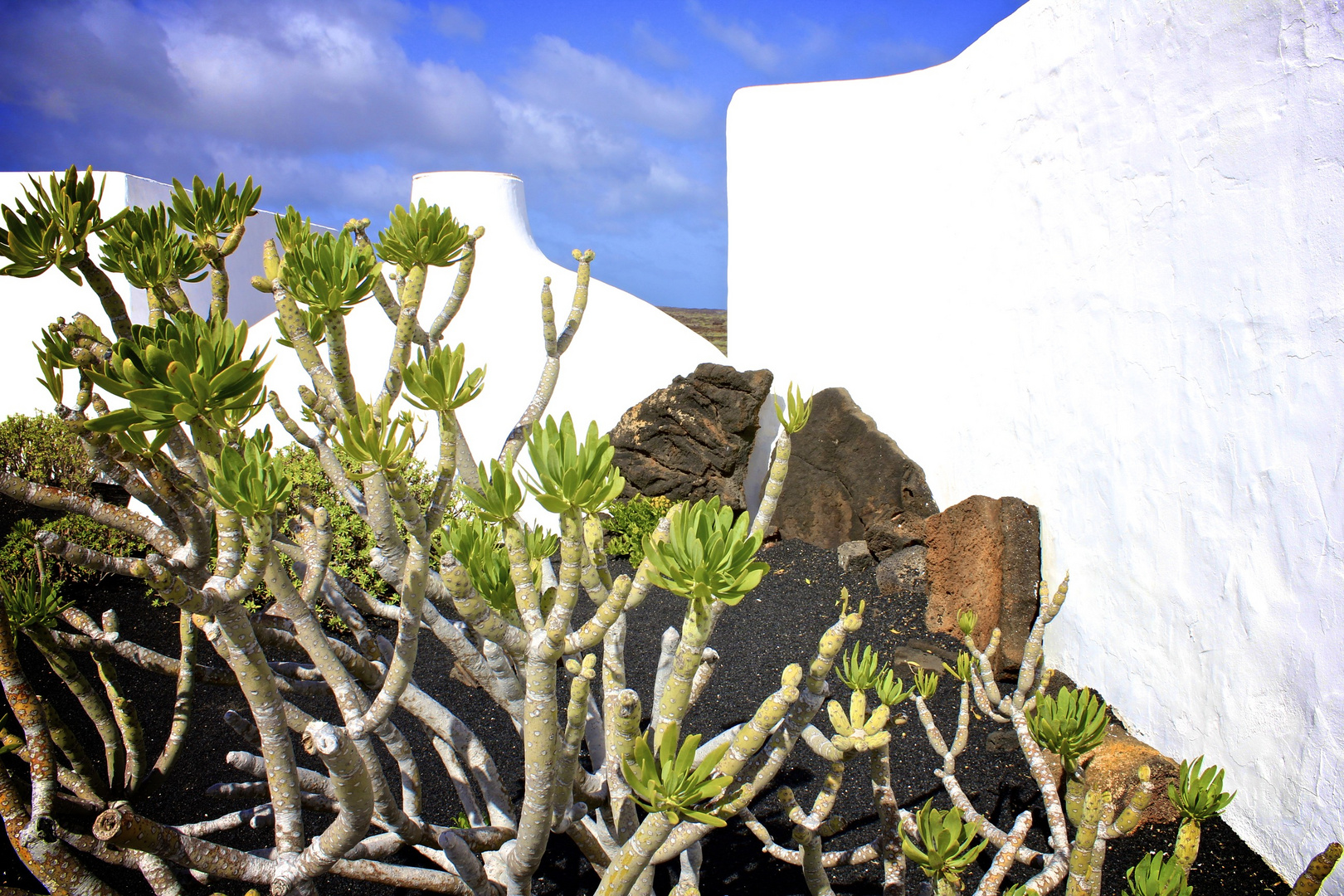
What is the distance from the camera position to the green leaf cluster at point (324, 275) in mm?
1339

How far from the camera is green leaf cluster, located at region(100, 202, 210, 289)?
1.35m

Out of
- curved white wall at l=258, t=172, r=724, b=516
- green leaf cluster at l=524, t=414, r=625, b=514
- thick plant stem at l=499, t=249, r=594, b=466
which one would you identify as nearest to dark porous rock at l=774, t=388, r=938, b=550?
curved white wall at l=258, t=172, r=724, b=516

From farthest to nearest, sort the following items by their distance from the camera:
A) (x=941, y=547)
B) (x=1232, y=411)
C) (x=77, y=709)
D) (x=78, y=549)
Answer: (x=941, y=547)
(x=77, y=709)
(x=1232, y=411)
(x=78, y=549)

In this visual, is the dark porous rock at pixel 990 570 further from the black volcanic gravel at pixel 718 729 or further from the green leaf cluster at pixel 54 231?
the green leaf cluster at pixel 54 231

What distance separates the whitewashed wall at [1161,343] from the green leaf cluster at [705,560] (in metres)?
2.63

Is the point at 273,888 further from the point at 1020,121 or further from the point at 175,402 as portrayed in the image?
the point at 1020,121

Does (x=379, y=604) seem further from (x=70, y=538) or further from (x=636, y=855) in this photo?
(x=70, y=538)

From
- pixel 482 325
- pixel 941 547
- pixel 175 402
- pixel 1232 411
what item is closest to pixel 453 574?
pixel 175 402

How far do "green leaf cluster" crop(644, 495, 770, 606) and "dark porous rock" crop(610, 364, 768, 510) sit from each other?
5.66 meters

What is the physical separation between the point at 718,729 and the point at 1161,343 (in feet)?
8.84

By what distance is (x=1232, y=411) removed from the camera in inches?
117

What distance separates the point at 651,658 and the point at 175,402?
386 centimetres

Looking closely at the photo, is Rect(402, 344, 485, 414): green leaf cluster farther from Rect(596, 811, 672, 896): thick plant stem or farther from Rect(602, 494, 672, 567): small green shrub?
Rect(602, 494, 672, 567): small green shrub

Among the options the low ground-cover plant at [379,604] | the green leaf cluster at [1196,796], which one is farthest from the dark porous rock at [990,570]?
the green leaf cluster at [1196,796]
